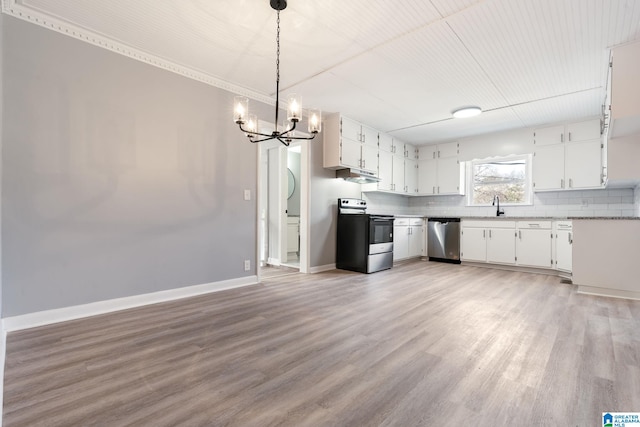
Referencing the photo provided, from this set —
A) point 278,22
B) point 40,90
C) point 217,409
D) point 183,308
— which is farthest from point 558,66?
point 40,90

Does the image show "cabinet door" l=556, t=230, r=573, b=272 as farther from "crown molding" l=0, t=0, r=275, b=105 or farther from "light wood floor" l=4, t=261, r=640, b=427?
"crown molding" l=0, t=0, r=275, b=105

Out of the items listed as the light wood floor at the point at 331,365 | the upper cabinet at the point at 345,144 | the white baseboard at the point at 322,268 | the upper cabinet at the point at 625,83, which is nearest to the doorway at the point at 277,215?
the white baseboard at the point at 322,268

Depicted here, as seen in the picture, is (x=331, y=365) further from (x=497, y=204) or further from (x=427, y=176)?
(x=427, y=176)

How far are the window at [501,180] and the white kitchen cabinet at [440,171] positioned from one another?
0.29m

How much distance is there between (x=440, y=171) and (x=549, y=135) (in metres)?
1.88

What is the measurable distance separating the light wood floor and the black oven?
1.63 metres

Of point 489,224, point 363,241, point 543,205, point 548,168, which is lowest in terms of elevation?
point 363,241

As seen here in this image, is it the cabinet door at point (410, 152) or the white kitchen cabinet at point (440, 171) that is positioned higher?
the cabinet door at point (410, 152)

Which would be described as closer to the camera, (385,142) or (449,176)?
(385,142)

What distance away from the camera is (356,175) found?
4.91 m

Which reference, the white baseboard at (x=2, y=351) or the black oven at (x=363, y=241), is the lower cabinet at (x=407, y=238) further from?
the white baseboard at (x=2, y=351)

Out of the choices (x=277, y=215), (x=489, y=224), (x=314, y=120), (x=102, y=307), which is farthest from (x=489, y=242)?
(x=102, y=307)

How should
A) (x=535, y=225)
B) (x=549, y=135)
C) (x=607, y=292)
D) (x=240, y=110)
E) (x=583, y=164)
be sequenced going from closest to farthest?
1. (x=240, y=110)
2. (x=607, y=292)
3. (x=583, y=164)
4. (x=535, y=225)
5. (x=549, y=135)

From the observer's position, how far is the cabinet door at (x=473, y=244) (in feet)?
17.3
